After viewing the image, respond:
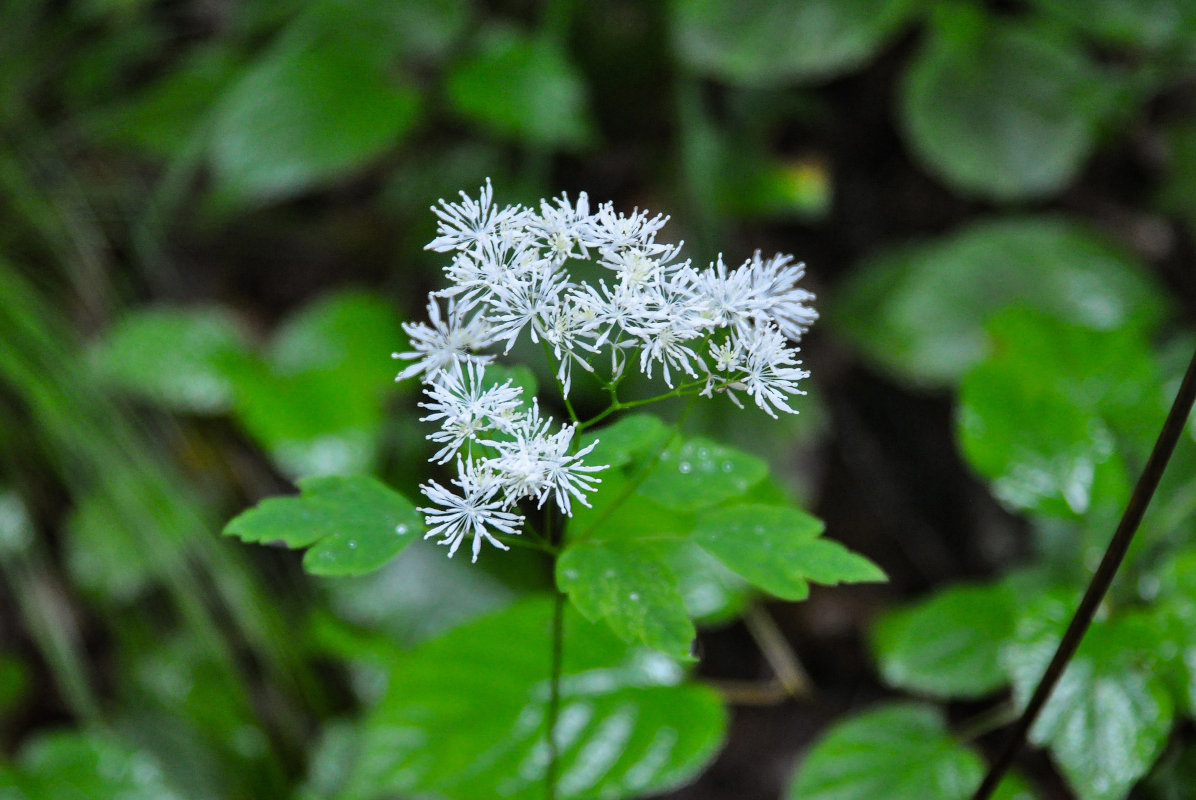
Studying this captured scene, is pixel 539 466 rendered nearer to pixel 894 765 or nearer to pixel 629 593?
pixel 629 593

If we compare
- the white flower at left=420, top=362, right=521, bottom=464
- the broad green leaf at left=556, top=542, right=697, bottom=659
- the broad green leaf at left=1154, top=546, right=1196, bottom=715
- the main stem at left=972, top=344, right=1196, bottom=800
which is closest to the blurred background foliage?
the broad green leaf at left=1154, top=546, right=1196, bottom=715

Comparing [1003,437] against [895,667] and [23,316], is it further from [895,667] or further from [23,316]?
[23,316]

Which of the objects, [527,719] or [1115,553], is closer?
[1115,553]

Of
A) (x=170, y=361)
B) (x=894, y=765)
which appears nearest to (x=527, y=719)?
(x=894, y=765)

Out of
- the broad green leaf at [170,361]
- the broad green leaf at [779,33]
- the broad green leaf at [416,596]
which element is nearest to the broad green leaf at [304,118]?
the broad green leaf at [170,361]

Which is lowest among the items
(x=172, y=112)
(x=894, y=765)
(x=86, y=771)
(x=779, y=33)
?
(x=894, y=765)

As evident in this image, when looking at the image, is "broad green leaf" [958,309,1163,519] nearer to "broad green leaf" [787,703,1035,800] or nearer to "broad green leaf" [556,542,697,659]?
"broad green leaf" [787,703,1035,800]
